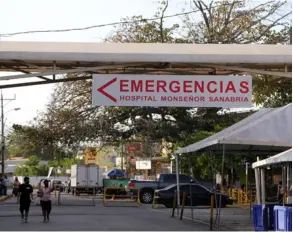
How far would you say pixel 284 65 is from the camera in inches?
715

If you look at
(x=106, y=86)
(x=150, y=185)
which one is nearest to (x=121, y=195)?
(x=150, y=185)

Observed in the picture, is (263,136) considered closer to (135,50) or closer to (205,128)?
(135,50)

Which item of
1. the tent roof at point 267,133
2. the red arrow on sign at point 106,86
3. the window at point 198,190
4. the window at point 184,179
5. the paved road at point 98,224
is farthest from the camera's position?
the window at point 184,179

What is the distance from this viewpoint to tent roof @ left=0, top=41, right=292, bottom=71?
55.9 ft

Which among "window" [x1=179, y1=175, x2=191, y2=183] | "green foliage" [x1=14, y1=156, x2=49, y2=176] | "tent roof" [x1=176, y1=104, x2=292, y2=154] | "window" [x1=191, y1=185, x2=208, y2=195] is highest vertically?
"green foliage" [x1=14, y1=156, x2=49, y2=176]

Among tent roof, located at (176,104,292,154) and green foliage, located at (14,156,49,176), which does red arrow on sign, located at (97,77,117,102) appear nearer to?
tent roof, located at (176,104,292,154)

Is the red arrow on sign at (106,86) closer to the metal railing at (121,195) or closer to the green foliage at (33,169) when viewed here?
the metal railing at (121,195)

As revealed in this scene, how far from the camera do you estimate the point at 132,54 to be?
1722 centimetres

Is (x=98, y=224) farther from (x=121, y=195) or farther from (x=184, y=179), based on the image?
(x=121, y=195)

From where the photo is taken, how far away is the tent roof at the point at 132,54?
17.0 metres

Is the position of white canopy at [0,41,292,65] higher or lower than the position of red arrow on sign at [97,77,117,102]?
higher

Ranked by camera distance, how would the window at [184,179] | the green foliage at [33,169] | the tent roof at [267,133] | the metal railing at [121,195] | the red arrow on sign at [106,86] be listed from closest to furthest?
the red arrow on sign at [106,86], the tent roof at [267,133], the window at [184,179], the metal railing at [121,195], the green foliage at [33,169]

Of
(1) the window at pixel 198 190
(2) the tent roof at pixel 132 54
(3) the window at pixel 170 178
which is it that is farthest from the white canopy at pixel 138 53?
(3) the window at pixel 170 178

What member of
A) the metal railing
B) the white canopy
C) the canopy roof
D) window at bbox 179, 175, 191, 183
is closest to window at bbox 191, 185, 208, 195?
window at bbox 179, 175, 191, 183
